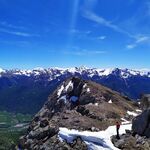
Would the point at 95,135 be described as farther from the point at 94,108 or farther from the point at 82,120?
the point at 94,108

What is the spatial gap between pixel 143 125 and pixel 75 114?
1903 cm

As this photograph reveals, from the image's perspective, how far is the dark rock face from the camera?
6175 cm

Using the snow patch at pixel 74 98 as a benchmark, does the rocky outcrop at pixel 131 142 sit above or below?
below

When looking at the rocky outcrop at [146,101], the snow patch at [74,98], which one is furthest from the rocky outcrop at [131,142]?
the snow patch at [74,98]

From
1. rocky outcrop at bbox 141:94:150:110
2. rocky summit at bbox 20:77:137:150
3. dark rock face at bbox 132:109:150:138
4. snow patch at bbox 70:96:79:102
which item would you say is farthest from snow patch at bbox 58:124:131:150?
snow patch at bbox 70:96:79:102

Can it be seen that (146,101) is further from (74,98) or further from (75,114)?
(74,98)

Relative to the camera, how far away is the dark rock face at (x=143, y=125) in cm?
6175

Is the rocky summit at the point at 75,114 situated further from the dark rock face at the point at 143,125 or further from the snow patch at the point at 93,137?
the dark rock face at the point at 143,125

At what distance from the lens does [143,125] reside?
2464 inches

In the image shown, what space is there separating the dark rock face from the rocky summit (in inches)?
263

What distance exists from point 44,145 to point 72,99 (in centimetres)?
3681

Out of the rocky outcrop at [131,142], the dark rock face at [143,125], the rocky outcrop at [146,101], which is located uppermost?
the rocky outcrop at [146,101]

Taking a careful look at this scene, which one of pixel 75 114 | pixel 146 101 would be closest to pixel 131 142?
pixel 75 114

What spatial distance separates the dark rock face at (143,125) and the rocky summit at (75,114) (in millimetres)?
6672
